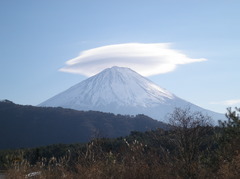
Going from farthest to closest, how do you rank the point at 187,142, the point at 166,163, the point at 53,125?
the point at 53,125 < the point at 187,142 < the point at 166,163

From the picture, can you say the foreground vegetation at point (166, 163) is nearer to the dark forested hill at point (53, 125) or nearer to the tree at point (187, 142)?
the tree at point (187, 142)

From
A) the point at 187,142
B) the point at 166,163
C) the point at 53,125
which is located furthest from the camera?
the point at 53,125

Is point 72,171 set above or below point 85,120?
below

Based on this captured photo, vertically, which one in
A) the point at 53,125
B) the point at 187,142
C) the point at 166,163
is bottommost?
the point at 166,163

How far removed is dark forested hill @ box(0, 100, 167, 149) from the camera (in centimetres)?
7319

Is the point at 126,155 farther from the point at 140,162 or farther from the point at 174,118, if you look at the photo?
the point at 174,118

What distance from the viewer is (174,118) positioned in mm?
11695

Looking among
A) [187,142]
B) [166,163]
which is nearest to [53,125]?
[187,142]

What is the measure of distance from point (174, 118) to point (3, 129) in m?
66.5

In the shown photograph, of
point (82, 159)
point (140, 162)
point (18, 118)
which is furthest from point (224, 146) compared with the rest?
point (18, 118)

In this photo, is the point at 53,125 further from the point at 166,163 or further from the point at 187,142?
the point at 166,163

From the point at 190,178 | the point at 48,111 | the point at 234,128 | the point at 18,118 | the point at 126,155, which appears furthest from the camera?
the point at 48,111

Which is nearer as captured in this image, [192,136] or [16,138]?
[192,136]

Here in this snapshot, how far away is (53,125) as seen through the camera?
8119cm
